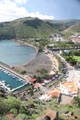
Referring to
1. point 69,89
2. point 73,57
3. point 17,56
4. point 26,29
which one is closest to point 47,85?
point 69,89

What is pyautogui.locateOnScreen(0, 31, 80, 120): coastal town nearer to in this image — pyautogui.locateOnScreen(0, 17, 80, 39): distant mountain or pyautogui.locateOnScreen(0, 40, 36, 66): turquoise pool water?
pyautogui.locateOnScreen(0, 40, 36, 66): turquoise pool water

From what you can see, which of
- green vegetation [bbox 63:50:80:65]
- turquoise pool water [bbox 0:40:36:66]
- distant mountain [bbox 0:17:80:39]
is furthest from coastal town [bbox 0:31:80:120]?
distant mountain [bbox 0:17:80:39]

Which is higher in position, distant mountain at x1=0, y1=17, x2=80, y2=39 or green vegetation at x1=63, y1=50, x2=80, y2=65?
distant mountain at x1=0, y1=17, x2=80, y2=39

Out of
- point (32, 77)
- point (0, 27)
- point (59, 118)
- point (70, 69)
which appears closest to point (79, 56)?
point (70, 69)

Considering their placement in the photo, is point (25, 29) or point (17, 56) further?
point (25, 29)

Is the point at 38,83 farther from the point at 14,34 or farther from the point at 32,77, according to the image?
the point at 14,34

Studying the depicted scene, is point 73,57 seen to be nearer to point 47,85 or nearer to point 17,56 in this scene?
point 17,56

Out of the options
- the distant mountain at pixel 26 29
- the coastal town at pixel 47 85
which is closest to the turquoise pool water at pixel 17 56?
the coastal town at pixel 47 85

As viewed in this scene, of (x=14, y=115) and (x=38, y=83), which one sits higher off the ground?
(x=14, y=115)
